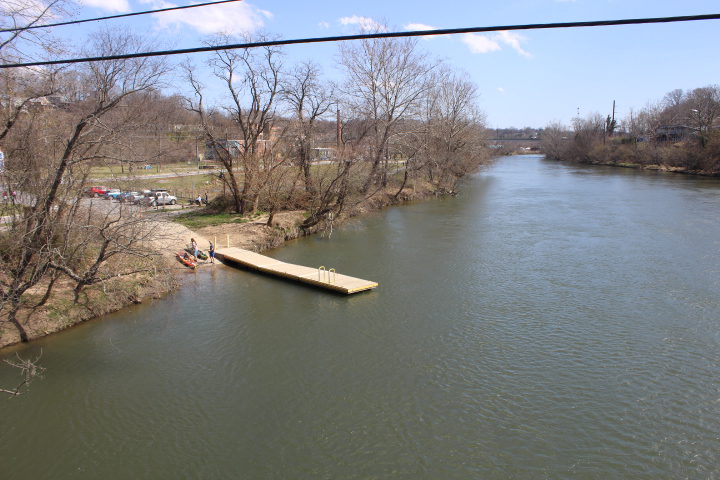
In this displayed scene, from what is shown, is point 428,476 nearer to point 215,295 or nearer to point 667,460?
point 667,460

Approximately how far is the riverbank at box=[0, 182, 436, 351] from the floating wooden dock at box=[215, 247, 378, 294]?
1.11 metres

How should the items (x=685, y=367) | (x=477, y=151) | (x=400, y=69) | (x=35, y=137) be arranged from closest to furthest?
(x=685, y=367)
(x=35, y=137)
(x=400, y=69)
(x=477, y=151)

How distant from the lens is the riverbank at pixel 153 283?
14.1m

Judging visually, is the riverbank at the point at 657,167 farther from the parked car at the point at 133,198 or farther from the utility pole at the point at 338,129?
the parked car at the point at 133,198

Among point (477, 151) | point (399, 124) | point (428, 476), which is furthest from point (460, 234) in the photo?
point (477, 151)

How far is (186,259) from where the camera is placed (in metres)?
20.8

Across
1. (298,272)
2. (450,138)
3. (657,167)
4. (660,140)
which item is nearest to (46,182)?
(298,272)

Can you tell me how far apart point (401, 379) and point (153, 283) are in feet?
34.1

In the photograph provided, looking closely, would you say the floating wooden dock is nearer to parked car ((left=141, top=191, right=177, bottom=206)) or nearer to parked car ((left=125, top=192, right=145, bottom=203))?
parked car ((left=125, top=192, right=145, bottom=203))

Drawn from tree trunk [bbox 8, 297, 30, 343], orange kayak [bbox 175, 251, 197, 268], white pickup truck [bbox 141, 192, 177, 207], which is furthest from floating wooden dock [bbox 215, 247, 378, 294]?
white pickup truck [bbox 141, 192, 177, 207]

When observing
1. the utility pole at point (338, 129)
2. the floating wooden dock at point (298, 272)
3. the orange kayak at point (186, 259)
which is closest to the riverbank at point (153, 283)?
the orange kayak at point (186, 259)

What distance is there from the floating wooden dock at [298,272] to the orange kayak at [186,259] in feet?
5.48

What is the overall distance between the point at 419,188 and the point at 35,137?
35.0 m

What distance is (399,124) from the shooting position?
123 feet
